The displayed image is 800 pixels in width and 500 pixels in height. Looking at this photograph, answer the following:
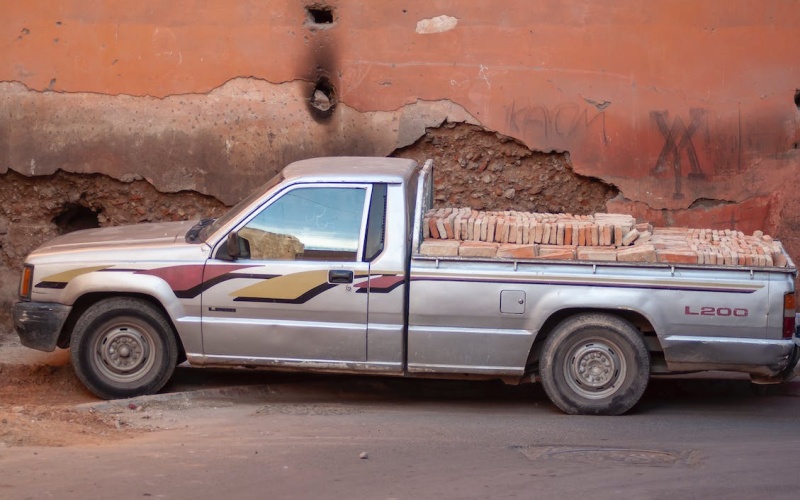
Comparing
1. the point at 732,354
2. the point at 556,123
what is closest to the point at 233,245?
the point at 732,354

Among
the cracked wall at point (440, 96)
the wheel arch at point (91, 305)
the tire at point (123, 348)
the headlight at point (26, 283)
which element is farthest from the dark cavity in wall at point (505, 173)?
the headlight at point (26, 283)

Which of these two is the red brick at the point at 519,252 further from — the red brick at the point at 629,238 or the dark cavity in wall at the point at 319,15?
the dark cavity in wall at the point at 319,15

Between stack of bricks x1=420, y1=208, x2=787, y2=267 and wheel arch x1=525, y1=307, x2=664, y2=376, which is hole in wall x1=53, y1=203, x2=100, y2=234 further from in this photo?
wheel arch x1=525, y1=307, x2=664, y2=376

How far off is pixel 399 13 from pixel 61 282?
4869 millimetres

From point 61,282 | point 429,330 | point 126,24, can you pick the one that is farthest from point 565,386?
point 126,24

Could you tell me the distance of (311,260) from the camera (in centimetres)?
727

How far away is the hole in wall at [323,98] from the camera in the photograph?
10.7 meters

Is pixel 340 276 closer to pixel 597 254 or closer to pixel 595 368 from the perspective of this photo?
pixel 597 254

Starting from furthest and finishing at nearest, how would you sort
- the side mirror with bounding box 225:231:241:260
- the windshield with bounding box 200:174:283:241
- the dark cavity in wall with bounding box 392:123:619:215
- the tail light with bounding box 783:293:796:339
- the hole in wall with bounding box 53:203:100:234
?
the hole in wall with bounding box 53:203:100:234 < the dark cavity in wall with bounding box 392:123:619:215 < the windshield with bounding box 200:174:283:241 < the side mirror with bounding box 225:231:241:260 < the tail light with bounding box 783:293:796:339

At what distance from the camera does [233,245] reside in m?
7.25

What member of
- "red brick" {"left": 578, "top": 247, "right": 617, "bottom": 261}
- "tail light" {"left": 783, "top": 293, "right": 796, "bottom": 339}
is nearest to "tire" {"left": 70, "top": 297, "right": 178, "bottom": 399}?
"red brick" {"left": 578, "top": 247, "right": 617, "bottom": 261}

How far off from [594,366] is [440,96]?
420 centimetres

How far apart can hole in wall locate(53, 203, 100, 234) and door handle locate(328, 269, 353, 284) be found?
486 centimetres

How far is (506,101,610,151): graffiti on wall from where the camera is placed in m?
10.5
